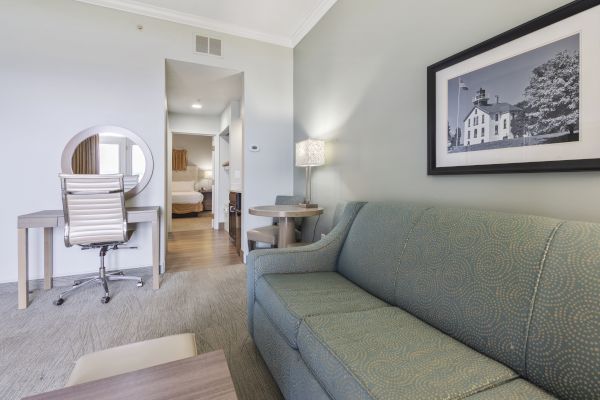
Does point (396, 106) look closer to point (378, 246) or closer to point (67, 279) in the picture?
point (378, 246)

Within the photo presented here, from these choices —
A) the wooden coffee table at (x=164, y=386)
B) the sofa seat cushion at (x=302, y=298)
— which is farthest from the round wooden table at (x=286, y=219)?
the wooden coffee table at (x=164, y=386)

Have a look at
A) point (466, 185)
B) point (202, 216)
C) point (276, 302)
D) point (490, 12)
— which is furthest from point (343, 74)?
point (202, 216)

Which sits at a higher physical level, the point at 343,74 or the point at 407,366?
the point at 343,74

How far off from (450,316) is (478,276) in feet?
0.64

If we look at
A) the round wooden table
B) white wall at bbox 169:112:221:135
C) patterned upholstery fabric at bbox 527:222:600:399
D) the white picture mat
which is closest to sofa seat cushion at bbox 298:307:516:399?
patterned upholstery fabric at bbox 527:222:600:399

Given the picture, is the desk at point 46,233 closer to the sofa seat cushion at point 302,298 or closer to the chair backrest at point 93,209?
the chair backrest at point 93,209

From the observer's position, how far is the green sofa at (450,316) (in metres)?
0.78

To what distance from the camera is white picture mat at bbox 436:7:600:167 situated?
3.50 feet

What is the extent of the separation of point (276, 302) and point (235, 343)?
0.67 m

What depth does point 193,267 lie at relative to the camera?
11.2 ft

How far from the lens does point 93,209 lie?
2473 millimetres

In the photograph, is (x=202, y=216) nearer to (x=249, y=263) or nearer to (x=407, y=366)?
(x=249, y=263)

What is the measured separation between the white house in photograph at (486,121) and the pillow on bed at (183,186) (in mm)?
8162

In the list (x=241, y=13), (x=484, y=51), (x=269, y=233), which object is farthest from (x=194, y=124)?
(x=484, y=51)
